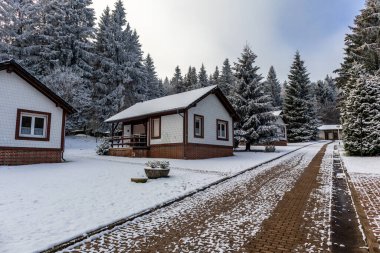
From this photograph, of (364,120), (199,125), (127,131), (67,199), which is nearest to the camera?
(67,199)

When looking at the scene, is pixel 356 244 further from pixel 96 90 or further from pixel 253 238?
pixel 96 90

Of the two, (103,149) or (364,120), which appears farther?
(103,149)

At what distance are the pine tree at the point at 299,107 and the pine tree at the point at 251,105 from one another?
23.4 m

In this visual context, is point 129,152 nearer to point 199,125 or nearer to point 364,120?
point 199,125

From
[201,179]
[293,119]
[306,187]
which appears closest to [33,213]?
[201,179]

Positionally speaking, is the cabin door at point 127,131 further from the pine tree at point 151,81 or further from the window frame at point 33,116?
the pine tree at point 151,81

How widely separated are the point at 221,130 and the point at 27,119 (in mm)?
16158

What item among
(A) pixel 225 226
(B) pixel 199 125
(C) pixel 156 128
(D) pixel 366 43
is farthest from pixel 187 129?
(D) pixel 366 43

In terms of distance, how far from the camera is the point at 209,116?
80.0 ft

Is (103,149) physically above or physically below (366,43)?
below

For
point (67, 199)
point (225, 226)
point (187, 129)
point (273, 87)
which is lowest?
point (225, 226)

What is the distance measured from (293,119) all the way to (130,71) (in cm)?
3152

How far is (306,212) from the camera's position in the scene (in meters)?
7.34

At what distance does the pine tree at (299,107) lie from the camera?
51.2m
